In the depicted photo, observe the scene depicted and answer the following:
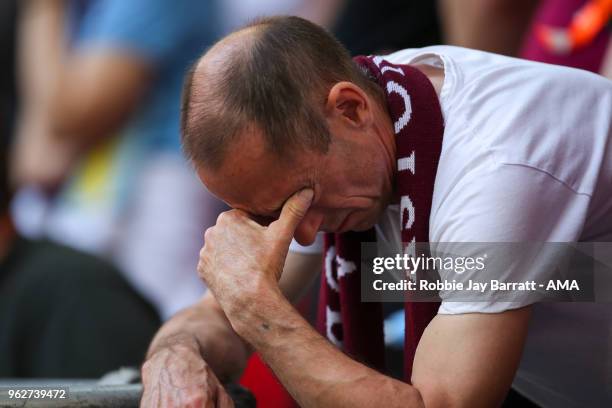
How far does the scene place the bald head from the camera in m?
1.88

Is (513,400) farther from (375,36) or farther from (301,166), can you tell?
(375,36)

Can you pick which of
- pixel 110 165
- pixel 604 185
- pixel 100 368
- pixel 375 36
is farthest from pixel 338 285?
pixel 110 165

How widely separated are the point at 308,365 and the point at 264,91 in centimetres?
51

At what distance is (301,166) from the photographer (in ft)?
6.26

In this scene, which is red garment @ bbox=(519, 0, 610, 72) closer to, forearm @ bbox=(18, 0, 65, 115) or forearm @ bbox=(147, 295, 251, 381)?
forearm @ bbox=(147, 295, 251, 381)

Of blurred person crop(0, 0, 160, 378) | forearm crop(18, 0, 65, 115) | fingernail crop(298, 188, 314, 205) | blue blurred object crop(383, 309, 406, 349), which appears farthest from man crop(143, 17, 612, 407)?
forearm crop(18, 0, 65, 115)

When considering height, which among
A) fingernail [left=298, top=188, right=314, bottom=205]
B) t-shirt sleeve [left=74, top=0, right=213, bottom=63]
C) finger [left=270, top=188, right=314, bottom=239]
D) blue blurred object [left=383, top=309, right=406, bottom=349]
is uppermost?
fingernail [left=298, top=188, right=314, bottom=205]

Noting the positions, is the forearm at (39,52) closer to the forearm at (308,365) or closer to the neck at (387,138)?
the neck at (387,138)

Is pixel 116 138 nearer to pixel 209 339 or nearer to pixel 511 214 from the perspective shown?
pixel 209 339

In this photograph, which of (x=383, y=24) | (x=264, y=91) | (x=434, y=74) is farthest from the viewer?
(x=383, y=24)

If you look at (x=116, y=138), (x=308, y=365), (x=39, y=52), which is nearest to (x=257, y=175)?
(x=308, y=365)

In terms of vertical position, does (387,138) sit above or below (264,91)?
below

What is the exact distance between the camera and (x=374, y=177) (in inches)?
79.1

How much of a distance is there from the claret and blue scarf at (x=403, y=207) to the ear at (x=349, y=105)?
0.08 metres
